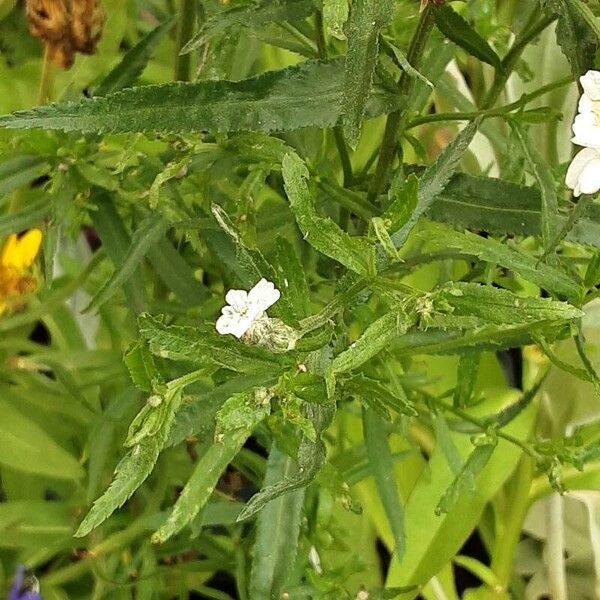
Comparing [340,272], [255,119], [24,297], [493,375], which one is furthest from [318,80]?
[493,375]

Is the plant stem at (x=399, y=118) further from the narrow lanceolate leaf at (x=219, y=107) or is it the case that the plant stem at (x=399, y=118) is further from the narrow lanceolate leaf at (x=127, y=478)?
the narrow lanceolate leaf at (x=127, y=478)

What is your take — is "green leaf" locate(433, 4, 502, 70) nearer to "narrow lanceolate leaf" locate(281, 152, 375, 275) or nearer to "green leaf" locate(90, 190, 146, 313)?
"narrow lanceolate leaf" locate(281, 152, 375, 275)

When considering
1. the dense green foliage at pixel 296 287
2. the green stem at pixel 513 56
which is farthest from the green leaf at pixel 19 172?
the green stem at pixel 513 56

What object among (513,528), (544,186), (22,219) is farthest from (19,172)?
(513,528)

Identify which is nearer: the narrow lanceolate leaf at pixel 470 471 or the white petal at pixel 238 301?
the white petal at pixel 238 301

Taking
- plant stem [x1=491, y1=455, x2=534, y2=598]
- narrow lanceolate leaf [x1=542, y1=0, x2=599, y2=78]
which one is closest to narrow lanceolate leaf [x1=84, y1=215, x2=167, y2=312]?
narrow lanceolate leaf [x1=542, y1=0, x2=599, y2=78]

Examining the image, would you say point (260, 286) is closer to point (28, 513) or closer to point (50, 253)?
point (50, 253)

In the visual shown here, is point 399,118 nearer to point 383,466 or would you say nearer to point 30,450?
point 383,466

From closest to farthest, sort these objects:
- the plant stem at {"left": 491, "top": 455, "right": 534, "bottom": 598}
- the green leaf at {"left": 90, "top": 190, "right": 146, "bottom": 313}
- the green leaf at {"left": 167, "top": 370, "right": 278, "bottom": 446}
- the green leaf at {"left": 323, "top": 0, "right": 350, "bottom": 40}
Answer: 1. the green leaf at {"left": 323, "top": 0, "right": 350, "bottom": 40}
2. the green leaf at {"left": 167, "top": 370, "right": 278, "bottom": 446}
3. the green leaf at {"left": 90, "top": 190, "right": 146, "bottom": 313}
4. the plant stem at {"left": 491, "top": 455, "right": 534, "bottom": 598}
